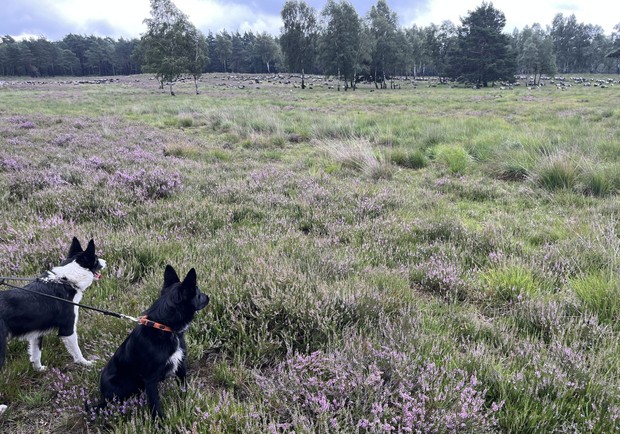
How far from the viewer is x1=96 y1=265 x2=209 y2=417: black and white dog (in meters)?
2.20

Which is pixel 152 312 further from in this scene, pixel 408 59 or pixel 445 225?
pixel 408 59

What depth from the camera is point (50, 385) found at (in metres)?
2.50

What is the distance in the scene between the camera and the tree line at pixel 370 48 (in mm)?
50594

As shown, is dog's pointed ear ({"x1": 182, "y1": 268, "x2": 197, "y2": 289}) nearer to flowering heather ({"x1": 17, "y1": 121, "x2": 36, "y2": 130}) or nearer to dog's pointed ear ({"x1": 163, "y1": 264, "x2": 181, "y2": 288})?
dog's pointed ear ({"x1": 163, "y1": 264, "x2": 181, "y2": 288})

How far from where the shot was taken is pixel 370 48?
60125mm

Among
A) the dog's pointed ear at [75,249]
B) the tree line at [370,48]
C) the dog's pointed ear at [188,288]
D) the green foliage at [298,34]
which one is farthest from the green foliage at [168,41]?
the dog's pointed ear at [188,288]

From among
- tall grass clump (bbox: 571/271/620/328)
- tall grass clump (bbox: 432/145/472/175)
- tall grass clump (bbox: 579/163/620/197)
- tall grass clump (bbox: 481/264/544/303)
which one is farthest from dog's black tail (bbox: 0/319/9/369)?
tall grass clump (bbox: 432/145/472/175)

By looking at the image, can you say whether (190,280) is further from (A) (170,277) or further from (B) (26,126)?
(B) (26,126)

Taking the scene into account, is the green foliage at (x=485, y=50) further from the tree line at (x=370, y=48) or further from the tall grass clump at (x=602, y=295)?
the tall grass clump at (x=602, y=295)

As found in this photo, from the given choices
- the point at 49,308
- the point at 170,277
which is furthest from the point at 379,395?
the point at 49,308

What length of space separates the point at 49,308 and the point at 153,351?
1.06m

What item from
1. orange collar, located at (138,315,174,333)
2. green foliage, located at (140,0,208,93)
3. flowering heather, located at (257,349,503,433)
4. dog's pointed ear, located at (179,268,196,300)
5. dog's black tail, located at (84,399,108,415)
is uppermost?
green foliage, located at (140,0,208,93)

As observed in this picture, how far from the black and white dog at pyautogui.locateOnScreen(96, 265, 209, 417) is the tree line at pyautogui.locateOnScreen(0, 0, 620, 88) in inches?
2090

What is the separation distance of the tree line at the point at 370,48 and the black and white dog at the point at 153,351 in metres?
53.1
